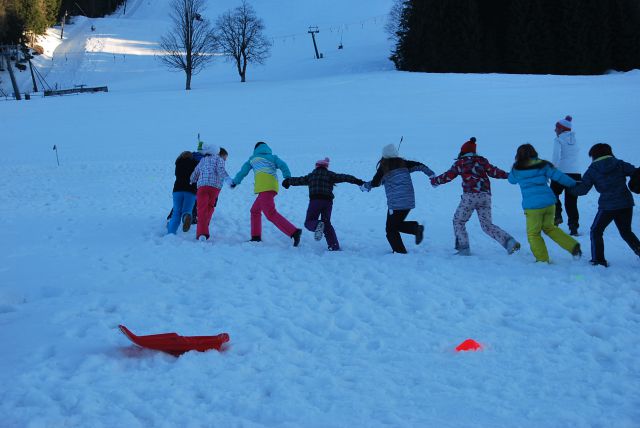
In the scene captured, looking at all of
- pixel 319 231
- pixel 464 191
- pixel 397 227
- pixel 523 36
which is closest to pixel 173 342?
pixel 319 231

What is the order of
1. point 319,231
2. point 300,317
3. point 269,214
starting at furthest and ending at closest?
point 269,214 → point 319,231 → point 300,317

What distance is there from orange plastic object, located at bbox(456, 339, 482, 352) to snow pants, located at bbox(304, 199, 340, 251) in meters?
4.01

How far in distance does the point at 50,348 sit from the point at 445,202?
9.87 metres

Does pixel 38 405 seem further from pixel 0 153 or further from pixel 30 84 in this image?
pixel 30 84

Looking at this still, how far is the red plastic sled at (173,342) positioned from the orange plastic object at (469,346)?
6.61ft

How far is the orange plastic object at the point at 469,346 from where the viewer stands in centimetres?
467

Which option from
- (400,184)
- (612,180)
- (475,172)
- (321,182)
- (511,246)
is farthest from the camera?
(321,182)

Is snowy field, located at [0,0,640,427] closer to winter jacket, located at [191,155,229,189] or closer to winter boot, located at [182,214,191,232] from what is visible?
winter boot, located at [182,214,191,232]

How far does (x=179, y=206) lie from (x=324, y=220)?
8.96 ft

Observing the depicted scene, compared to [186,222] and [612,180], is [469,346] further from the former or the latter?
[186,222]

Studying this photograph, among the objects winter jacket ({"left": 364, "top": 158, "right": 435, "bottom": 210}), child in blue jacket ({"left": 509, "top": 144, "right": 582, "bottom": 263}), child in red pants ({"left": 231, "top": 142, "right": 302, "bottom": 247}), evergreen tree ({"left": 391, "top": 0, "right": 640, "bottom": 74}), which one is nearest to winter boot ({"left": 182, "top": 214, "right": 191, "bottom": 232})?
child in red pants ({"left": 231, "top": 142, "right": 302, "bottom": 247})

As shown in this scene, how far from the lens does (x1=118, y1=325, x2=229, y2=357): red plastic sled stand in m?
4.61

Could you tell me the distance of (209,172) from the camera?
9.26 m

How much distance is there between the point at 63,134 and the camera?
2645 centimetres
